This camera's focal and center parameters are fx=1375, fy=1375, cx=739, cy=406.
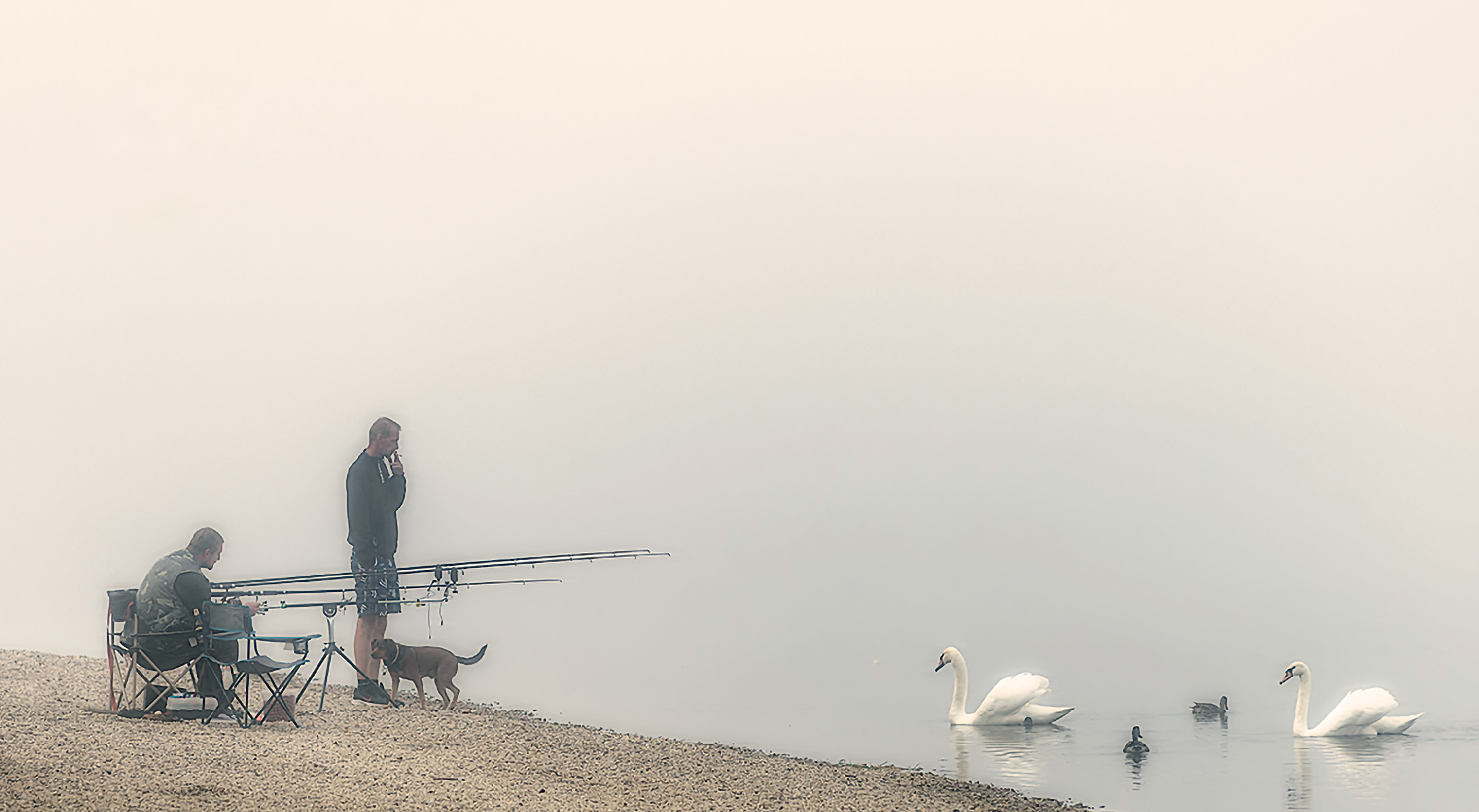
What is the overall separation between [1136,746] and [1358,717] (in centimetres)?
400

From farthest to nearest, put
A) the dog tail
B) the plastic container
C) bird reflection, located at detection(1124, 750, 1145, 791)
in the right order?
1. the dog tail
2. bird reflection, located at detection(1124, 750, 1145, 791)
3. the plastic container

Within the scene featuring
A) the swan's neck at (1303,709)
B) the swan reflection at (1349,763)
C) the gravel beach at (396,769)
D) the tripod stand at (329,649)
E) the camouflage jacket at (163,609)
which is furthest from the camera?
the swan's neck at (1303,709)

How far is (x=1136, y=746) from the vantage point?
13414 millimetres

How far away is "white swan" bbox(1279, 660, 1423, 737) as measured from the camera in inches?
615

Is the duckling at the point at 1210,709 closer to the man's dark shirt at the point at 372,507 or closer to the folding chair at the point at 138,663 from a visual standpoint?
the man's dark shirt at the point at 372,507

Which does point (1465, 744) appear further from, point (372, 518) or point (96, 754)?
point (96, 754)

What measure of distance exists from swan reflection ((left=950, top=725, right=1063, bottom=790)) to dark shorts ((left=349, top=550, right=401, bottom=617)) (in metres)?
5.19

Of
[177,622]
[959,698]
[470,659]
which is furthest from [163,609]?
[959,698]

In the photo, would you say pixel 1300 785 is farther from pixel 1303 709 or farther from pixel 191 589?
pixel 191 589

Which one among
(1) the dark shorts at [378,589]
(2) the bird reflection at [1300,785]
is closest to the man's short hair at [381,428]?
(1) the dark shorts at [378,589]

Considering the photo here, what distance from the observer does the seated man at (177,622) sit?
389 inches

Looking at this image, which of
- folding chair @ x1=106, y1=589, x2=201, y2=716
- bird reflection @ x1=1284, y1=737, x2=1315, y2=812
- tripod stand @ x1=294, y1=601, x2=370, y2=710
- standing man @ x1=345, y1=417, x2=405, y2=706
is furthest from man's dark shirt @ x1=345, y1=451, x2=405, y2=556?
bird reflection @ x1=1284, y1=737, x2=1315, y2=812

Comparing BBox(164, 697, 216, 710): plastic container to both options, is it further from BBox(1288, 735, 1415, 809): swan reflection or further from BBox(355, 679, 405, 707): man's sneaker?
BBox(1288, 735, 1415, 809): swan reflection

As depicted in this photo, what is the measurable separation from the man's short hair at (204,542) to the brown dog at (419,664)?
2.05 meters
